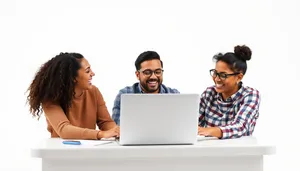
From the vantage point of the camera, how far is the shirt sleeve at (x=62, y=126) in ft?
9.75

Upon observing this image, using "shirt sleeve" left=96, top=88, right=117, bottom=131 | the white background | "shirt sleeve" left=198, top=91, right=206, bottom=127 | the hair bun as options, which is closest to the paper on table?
"shirt sleeve" left=96, top=88, right=117, bottom=131

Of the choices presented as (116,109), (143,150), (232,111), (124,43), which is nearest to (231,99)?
(232,111)

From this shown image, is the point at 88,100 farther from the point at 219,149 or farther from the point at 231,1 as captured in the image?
the point at 231,1

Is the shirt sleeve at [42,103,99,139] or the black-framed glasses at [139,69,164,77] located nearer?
the shirt sleeve at [42,103,99,139]

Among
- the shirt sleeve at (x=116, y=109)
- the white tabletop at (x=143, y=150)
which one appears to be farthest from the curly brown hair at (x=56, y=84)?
the white tabletop at (x=143, y=150)

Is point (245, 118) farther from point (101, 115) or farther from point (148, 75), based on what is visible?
point (101, 115)

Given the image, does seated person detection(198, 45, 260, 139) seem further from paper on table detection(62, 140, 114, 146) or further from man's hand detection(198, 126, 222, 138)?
paper on table detection(62, 140, 114, 146)

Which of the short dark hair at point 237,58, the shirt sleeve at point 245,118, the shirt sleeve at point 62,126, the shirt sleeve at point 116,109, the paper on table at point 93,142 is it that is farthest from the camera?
the shirt sleeve at point 116,109

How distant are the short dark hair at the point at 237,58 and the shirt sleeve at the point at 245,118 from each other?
0.59 ft

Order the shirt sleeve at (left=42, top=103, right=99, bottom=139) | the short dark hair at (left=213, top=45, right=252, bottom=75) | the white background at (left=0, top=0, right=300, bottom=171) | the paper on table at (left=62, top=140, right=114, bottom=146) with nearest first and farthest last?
1. the paper on table at (left=62, top=140, right=114, bottom=146)
2. the shirt sleeve at (left=42, top=103, right=99, bottom=139)
3. the short dark hair at (left=213, top=45, right=252, bottom=75)
4. the white background at (left=0, top=0, right=300, bottom=171)

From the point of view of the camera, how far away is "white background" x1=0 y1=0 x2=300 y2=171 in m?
5.21

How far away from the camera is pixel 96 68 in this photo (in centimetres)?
517

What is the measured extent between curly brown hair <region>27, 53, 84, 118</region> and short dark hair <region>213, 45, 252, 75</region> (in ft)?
2.73

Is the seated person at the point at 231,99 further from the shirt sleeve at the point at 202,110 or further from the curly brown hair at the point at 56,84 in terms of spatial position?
the curly brown hair at the point at 56,84
